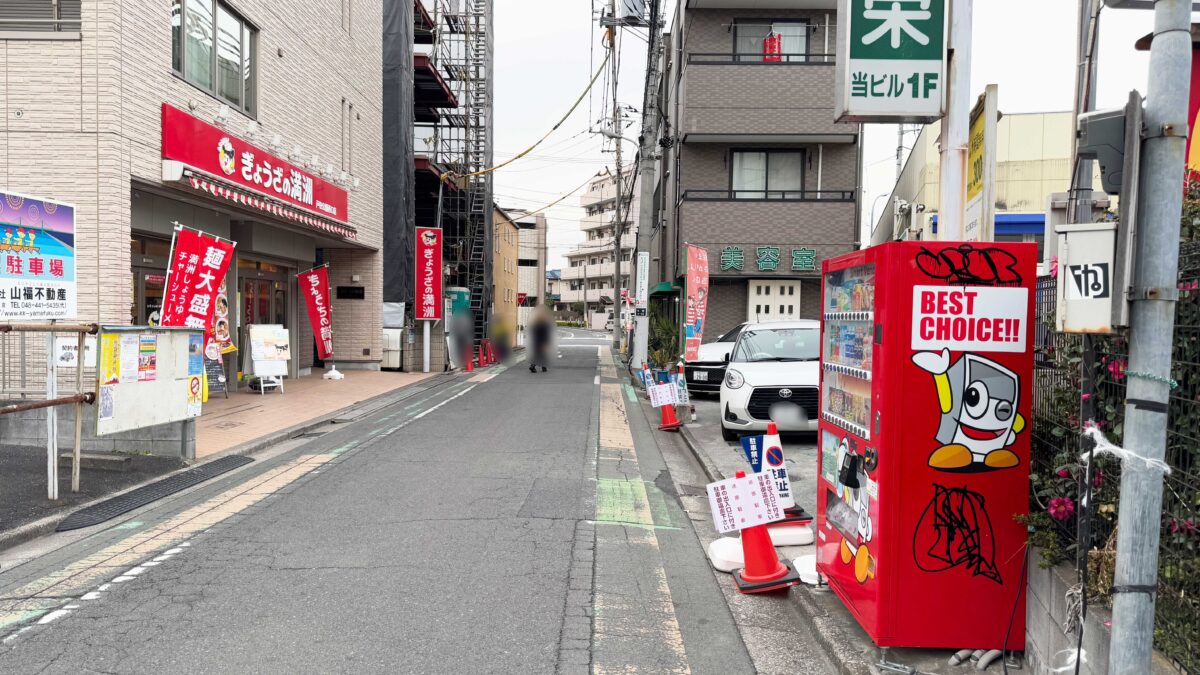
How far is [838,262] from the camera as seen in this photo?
Result: 15.5 ft

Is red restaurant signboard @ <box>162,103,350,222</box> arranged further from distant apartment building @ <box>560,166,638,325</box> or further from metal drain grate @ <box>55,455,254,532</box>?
distant apartment building @ <box>560,166,638,325</box>

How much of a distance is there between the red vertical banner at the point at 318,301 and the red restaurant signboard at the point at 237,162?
4.99 ft

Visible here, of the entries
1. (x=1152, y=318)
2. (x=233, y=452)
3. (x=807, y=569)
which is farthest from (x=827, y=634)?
(x=233, y=452)

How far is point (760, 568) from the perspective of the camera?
527 centimetres

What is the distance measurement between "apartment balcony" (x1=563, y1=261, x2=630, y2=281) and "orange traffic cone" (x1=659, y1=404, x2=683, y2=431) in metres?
67.2

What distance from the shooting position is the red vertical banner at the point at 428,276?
23734 millimetres

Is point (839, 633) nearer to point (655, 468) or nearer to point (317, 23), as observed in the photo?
point (655, 468)

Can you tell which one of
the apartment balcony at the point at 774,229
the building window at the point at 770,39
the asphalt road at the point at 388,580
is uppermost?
the building window at the point at 770,39

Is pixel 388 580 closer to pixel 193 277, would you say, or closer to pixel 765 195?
pixel 193 277

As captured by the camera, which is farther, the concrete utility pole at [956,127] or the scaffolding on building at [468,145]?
the scaffolding on building at [468,145]

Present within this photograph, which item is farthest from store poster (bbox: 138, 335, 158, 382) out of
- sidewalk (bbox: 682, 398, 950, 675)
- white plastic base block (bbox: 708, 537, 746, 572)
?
sidewalk (bbox: 682, 398, 950, 675)

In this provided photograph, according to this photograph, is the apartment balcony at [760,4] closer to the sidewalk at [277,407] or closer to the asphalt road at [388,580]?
the sidewalk at [277,407]

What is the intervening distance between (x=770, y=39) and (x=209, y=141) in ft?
51.0

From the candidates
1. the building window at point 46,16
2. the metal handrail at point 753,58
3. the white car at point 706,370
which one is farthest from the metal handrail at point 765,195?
the building window at point 46,16
